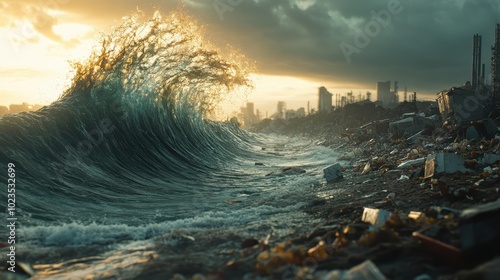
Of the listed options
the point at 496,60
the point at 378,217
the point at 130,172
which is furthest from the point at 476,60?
the point at 378,217

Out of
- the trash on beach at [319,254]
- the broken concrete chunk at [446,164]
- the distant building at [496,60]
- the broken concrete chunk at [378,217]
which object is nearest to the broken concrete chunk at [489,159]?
the broken concrete chunk at [446,164]

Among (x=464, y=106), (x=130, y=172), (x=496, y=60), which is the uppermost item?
(x=496, y=60)

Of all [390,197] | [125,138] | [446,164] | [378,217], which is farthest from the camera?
[125,138]

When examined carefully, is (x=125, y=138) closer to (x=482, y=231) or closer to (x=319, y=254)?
(x=319, y=254)

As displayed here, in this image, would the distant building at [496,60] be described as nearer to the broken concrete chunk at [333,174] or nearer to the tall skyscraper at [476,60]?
the tall skyscraper at [476,60]

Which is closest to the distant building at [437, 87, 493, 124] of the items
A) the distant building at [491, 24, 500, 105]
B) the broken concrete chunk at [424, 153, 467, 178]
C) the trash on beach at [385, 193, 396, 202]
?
the distant building at [491, 24, 500, 105]

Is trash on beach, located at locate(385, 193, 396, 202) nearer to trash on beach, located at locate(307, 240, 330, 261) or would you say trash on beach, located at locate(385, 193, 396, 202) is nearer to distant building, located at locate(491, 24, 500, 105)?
trash on beach, located at locate(307, 240, 330, 261)

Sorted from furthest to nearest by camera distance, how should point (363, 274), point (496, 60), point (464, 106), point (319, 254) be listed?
point (496, 60) → point (464, 106) → point (319, 254) → point (363, 274)

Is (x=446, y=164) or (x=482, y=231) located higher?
(x=446, y=164)

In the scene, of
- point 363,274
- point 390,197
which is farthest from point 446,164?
point 363,274

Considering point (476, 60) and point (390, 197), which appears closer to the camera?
point (390, 197)
